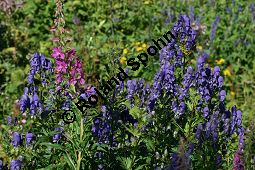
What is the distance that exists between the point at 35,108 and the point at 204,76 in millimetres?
1333

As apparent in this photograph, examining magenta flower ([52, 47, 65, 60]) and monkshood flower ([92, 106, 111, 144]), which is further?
monkshood flower ([92, 106, 111, 144])

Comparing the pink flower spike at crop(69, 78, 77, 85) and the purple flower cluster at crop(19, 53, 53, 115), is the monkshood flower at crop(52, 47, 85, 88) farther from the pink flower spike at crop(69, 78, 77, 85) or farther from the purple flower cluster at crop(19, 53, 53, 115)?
the purple flower cluster at crop(19, 53, 53, 115)

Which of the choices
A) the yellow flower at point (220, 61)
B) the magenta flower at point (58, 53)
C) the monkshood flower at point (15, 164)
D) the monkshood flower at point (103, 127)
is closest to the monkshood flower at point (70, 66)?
the magenta flower at point (58, 53)

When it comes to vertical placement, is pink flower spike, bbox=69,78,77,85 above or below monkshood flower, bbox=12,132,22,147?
above

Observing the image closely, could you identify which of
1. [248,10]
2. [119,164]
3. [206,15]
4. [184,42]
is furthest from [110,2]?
[119,164]

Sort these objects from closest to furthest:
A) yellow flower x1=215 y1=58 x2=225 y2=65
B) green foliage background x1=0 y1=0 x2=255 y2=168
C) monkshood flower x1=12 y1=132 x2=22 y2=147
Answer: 1. monkshood flower x1=12 y1=132 x2=22 y2=147
2. green foliage background x1=0 y1=0 x2=255 y2=168
3. yellow flower x1=215 y1=58 x2=225 y2=65

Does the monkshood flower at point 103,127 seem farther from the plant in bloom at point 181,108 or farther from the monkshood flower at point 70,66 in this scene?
the monkshood flower at point 70,66

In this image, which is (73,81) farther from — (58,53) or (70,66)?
(58,53)

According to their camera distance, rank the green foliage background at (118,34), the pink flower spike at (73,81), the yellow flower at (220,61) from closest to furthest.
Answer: the pink flower spike at (73,81) < the green foliage background at (118,34) < the yellow flower at (220,61)

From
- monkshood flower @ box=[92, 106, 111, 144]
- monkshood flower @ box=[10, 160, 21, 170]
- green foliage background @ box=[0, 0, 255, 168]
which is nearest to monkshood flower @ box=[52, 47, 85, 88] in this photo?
monkshood flower @ box=[92, 106, 111, 144]

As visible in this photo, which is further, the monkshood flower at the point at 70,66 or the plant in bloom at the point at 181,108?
the plant in bloom at the point at 181,108

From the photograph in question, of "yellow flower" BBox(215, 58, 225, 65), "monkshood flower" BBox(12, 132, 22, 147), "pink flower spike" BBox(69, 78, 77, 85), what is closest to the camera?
"pink flower spike" BBox(69, 78, 77, 85)

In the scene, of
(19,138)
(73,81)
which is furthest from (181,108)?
(19,138)

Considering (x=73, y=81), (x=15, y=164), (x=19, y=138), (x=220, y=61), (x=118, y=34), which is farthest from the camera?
(x=118, y=34)
